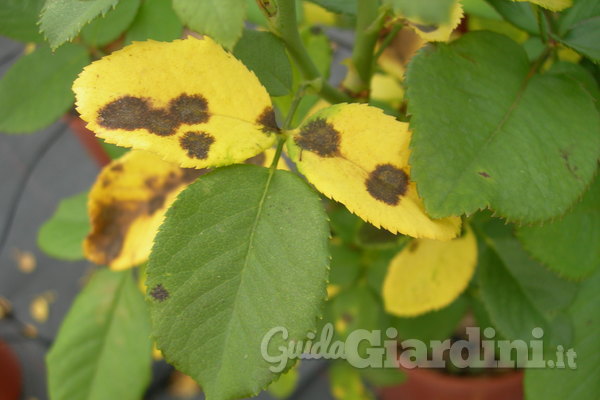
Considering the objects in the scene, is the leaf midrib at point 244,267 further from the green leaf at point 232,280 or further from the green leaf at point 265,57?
the green leaf at point 265,57

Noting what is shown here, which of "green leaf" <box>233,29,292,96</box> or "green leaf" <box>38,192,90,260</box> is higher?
"green leaf" <box>233,29,292,96</box>

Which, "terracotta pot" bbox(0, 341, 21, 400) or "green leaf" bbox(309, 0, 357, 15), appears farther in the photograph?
"terracotta pot" bbox(0, 341, 21, 400)

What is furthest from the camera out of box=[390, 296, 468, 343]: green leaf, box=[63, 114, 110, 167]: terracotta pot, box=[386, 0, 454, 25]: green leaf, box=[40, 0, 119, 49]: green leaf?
box=[63, 114, 110, 167]: terracotta pot

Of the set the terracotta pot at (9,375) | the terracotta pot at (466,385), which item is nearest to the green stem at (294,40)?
the terracotta pot at (466,385)

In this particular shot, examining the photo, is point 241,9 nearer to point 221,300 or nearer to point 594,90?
point 221,300

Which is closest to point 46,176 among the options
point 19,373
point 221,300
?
point 19,373

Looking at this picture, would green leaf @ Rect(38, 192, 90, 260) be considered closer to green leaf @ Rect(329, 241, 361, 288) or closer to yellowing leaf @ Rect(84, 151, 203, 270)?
yellowing leaf @ Rect(84, 151, 203, 270)

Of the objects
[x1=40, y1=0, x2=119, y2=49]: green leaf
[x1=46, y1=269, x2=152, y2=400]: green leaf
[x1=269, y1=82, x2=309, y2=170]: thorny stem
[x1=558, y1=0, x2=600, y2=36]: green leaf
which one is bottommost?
[x1=46, y1=269, x2=152, y2=400]: green leaf

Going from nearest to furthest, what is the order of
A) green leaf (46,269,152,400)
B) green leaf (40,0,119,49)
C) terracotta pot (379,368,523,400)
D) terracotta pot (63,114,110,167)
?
1. green leaf (40,0,119,49)
2. green leaf (46,269,152,400)
3. terracotta pot (379,368,523,400)
4. terracotta pot (63,114,110,167)

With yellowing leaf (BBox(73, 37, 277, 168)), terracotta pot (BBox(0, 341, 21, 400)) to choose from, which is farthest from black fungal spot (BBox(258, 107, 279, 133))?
terracotta pot (BBox(0, 341, 21, 400))
